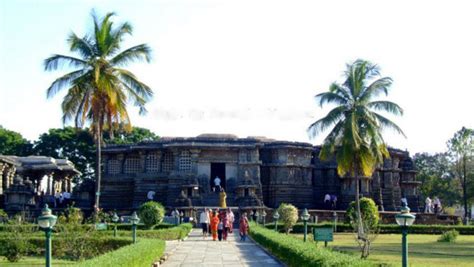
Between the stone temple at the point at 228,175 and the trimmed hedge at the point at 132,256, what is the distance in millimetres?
26770

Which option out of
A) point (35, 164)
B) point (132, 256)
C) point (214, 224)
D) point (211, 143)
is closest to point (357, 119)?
point (214, 224)

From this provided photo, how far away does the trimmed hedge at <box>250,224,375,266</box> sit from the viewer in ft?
46.1

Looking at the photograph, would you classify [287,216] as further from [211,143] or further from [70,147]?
[70,147]

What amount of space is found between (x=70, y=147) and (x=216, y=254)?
160 ft

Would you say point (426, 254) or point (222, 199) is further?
point (222, 199)

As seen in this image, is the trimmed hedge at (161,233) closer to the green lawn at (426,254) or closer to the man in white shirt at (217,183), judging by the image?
the green lawn at (426,254)

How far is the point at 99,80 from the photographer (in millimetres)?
34562

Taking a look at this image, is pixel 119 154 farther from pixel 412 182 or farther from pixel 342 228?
pixel 412 182

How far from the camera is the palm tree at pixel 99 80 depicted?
35.0 metres

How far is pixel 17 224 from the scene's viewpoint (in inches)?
984

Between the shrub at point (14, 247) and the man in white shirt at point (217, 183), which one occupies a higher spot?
the man in white shirt at point (217, 183)

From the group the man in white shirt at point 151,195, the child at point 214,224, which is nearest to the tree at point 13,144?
the man in white shirt at point 151,195

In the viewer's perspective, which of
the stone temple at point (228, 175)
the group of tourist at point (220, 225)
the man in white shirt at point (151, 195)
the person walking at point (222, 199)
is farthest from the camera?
the man in white shirt at point (151, 195)

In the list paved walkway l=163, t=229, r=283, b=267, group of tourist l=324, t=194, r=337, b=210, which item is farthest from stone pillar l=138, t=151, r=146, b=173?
paved walkway l=163, t=229, r=283, b=267
